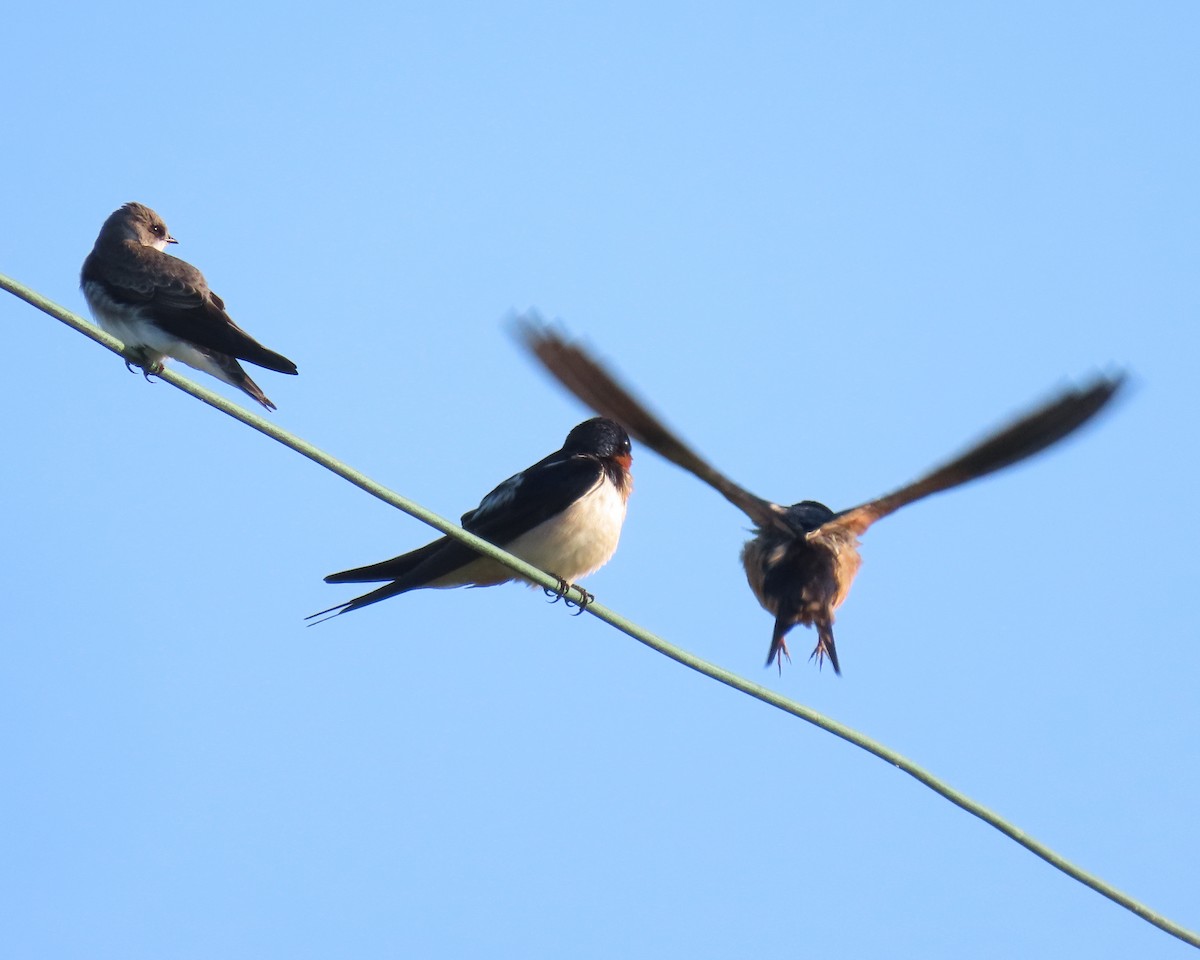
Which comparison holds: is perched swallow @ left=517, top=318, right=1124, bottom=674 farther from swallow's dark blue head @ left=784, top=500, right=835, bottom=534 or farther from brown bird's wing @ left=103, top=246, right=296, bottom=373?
brown bird's wing @ left=103, top=246, right=296, bottom=373

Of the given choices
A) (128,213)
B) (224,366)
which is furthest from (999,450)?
(128,213)

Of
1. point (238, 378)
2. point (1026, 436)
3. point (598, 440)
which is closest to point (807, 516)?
point (1026, 436)

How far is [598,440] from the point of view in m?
7.04

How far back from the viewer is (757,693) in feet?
13.2

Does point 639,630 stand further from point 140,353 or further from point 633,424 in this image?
point 140,353

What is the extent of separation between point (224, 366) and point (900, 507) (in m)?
3.29

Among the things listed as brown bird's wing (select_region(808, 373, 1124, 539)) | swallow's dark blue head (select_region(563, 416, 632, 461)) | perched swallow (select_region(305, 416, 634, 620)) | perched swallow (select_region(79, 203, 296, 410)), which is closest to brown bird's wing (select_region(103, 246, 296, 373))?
perched swallow (select_region(79, 203, 296, 410))

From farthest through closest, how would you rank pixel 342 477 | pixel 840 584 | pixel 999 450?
1. pixel 840 584
2. pixel 999 450
3. pixel 342 477

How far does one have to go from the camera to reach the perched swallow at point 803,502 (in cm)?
482

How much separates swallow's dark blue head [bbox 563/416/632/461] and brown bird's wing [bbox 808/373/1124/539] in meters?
1.83

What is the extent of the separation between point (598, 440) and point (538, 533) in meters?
0.70

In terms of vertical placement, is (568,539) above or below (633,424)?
above

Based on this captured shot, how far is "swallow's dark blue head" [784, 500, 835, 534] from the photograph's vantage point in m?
5.67

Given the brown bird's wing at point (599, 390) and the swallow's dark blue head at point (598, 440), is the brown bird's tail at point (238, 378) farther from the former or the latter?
the brown bird's wing at point (599, 390)
